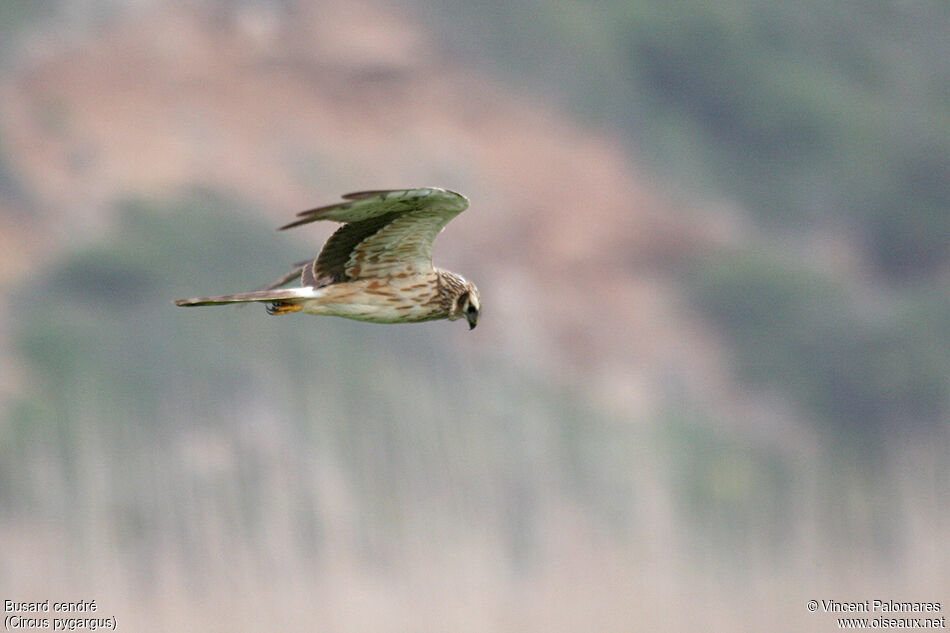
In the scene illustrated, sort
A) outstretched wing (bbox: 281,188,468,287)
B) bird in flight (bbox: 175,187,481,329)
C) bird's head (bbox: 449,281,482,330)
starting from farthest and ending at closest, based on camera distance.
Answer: bird's head (bbox: 449,281,482,330) < bird in flight (bbox: 175,187,481,329) < outstretched wing (bbox: 281,188,468,287)

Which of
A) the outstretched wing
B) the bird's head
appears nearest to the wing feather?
the outstretched wing

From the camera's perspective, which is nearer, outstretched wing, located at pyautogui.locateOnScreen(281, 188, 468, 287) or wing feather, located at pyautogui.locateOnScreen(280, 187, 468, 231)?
wing feather, located at pyautogui.locateOnScreen(280, 187, 468, 231)

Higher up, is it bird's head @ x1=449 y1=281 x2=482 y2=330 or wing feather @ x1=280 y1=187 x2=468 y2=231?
wing feather @ x1=280 y1=187 x2=468 y2=231

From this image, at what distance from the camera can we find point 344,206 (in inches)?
696

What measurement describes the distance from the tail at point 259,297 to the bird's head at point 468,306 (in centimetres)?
222

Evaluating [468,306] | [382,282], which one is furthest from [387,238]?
[468,306]

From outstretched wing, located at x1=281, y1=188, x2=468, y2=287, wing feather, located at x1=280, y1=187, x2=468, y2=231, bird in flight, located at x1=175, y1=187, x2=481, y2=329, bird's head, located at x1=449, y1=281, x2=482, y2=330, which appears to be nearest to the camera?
wing feather, located at x1=280, y1=187, x2=468, y2=231

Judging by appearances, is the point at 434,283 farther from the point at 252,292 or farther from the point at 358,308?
the point at 252,292

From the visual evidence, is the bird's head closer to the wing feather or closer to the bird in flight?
the bird in flight

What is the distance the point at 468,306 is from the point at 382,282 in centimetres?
139

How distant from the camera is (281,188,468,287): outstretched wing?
63.8ft

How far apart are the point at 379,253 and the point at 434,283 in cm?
100

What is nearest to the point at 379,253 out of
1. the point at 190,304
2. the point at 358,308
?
the point at 358,308

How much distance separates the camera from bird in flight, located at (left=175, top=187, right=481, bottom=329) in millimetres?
20672
